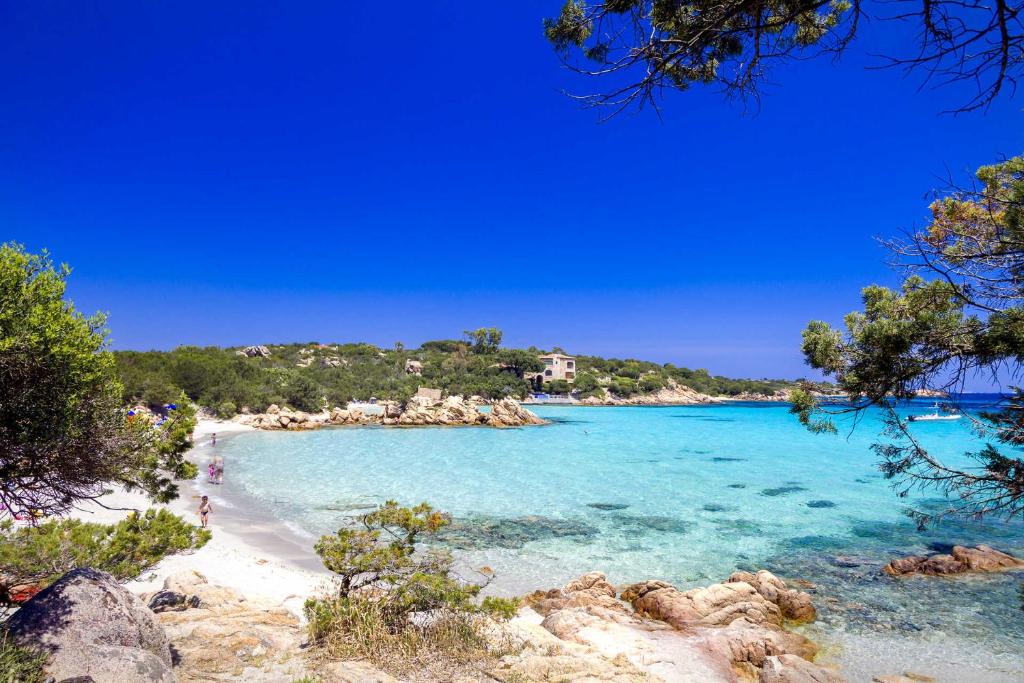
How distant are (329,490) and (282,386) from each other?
34.8 metres

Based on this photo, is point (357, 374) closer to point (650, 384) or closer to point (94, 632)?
point (650, 384)

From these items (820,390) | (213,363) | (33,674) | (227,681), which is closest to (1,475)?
(33,674)

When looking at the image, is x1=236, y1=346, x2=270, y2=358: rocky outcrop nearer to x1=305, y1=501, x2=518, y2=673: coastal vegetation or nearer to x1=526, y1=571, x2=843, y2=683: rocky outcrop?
x1=526, y1=571, x2=843, y2=683: rocky outcrop

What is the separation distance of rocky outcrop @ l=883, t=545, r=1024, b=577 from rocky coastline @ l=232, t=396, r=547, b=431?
35.7m

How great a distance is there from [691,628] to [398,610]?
171 inches

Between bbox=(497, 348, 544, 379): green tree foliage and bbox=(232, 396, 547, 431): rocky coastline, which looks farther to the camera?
bbox=(497, 348, 544, 379): green tree foliage

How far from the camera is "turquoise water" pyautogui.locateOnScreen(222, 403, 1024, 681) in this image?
309 inches

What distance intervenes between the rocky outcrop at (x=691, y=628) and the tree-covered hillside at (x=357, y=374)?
13.2 m

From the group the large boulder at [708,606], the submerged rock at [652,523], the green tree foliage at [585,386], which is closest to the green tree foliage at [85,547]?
the large boulder at [708,606]

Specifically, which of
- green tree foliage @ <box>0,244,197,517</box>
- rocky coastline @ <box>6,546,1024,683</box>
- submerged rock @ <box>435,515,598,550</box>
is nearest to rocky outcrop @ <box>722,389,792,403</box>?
submerged rock @ <box>435,515,598,550</box>

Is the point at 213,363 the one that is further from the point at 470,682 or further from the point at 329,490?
the point at 470,682

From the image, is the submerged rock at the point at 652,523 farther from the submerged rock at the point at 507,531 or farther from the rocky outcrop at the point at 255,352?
A: the rocky outcrop at the point at 255,352

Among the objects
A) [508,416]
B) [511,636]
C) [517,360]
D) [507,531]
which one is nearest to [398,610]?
[511,636]

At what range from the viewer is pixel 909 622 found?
26.2ft
